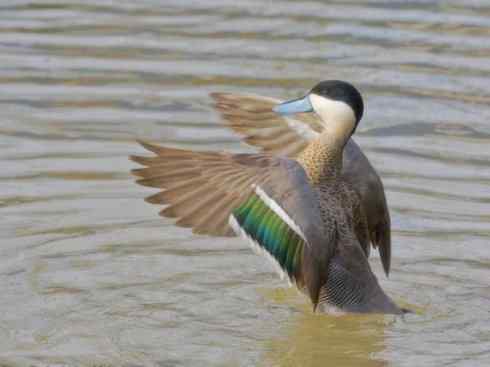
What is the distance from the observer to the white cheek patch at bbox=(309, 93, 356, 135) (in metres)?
7.48

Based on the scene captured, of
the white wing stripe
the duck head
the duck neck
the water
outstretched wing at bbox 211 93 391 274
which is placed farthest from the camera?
outstretched wing at bbox 211 93 391 274

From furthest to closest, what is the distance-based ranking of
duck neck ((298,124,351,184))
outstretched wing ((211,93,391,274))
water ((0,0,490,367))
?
1. outstretched wing ((211,93,391,274))
2. duck neck ((298,124,351,184))
3. water ((0,0,490,367))

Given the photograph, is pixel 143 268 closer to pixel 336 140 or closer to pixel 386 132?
pixel 336 140

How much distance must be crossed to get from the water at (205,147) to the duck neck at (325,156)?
2.24 feet

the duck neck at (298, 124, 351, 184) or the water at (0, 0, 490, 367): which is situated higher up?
the duck neck at (298, 124, 351, 184)

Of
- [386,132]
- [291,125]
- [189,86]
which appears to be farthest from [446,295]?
[189,86]

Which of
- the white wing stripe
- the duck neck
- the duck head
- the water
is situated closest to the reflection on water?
the water

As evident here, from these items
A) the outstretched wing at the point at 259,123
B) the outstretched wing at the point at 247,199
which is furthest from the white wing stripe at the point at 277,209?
the outstretched wing at the point at 259,123

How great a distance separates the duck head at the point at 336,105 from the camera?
743cm

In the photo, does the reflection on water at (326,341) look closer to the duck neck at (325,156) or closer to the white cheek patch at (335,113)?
the duck neck at (325,156)

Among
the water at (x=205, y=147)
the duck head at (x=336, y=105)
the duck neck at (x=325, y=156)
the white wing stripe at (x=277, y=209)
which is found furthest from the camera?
the duck neck at (x=325, y=156)

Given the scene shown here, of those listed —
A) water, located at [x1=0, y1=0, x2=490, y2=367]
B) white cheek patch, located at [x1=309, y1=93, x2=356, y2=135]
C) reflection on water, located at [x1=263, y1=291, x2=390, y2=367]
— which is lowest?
reflection on water, located at [x1=263, y1=291, x2=390, y2=367]

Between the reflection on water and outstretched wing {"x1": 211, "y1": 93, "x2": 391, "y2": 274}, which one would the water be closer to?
the reflection on water

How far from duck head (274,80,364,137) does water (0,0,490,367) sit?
0.96m
